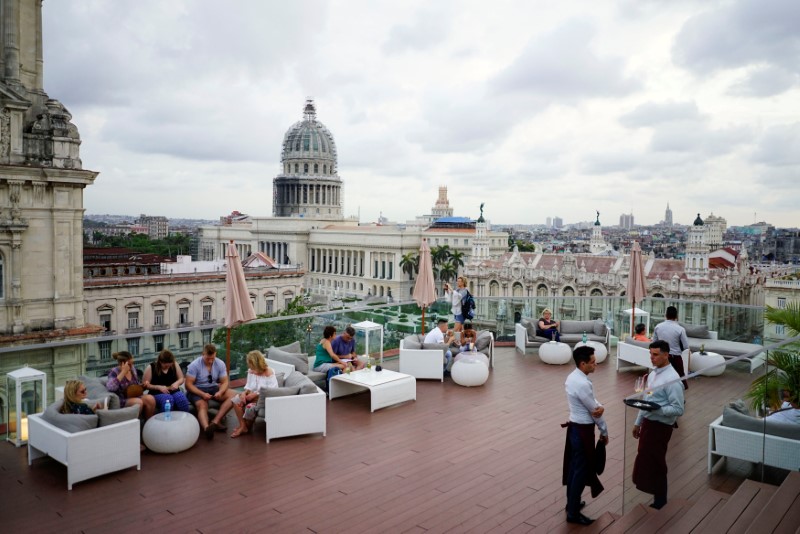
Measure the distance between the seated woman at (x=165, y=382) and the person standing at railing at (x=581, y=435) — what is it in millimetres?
4505

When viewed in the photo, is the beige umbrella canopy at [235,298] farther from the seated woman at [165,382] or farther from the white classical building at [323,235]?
the white classical building at [323,235]

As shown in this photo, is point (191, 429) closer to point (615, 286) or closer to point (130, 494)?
point (130, 494)

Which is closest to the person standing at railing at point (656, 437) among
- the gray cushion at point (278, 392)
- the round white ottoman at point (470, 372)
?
the gray cushion at point (278, 392)

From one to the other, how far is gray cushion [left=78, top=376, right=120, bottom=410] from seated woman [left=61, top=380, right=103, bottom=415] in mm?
349

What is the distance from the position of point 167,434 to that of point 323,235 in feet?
315

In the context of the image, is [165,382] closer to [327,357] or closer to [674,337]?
[327,357]

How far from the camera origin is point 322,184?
118 metres

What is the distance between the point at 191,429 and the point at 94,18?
2214 cm

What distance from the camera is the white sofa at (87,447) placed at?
5.99 m

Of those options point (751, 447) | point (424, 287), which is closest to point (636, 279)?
point (424, 287)

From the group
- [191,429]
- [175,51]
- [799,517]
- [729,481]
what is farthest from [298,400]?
[175,51]

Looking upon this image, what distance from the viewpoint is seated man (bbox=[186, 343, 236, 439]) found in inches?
298

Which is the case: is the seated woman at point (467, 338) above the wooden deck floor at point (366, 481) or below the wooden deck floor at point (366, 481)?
above

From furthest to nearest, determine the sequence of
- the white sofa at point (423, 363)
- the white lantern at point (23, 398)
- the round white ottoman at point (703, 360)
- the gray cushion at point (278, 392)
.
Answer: the round white ottoman at point (703, 360) < the white sofa at point (423, 363) < the gray cushion at point (278, 392) < the white lantern at point (23, 398)
